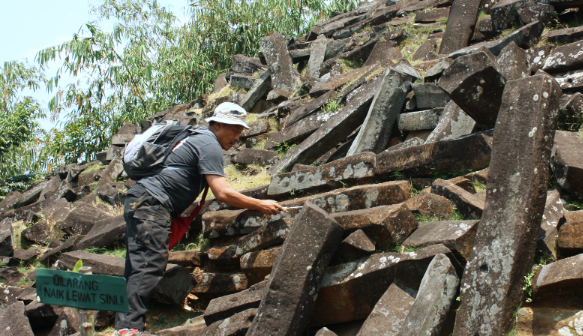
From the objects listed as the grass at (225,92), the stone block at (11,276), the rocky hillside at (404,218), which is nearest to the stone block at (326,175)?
the rocky hillside at (404,218)

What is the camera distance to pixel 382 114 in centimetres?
553

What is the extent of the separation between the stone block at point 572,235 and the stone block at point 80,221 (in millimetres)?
6023

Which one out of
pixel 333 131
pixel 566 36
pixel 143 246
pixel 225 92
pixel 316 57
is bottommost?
pixel 143 246

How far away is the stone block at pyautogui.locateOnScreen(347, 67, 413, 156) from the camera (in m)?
5.47

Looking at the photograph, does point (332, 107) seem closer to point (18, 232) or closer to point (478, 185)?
point (478, 185)

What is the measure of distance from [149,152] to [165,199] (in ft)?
1.30

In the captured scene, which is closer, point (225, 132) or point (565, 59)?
point (225, 132)

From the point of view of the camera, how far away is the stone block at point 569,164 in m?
3.33

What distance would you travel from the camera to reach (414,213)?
371 centimetres

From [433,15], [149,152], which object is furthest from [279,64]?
[149,152]

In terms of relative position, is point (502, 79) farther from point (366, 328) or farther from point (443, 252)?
point (366, 328)

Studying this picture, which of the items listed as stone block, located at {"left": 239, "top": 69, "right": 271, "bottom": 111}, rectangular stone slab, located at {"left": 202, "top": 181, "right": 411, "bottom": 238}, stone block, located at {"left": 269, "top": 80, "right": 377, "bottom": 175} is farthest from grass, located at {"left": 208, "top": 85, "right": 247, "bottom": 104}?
rectangular stone slab, located at {"left": 202, "top": 181, "right": 411, "bottom": 238}

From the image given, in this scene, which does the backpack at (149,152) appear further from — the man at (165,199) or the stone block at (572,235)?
the stone block at (572,235)

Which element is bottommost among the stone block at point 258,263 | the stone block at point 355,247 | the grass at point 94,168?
the stone block at point 258,263
